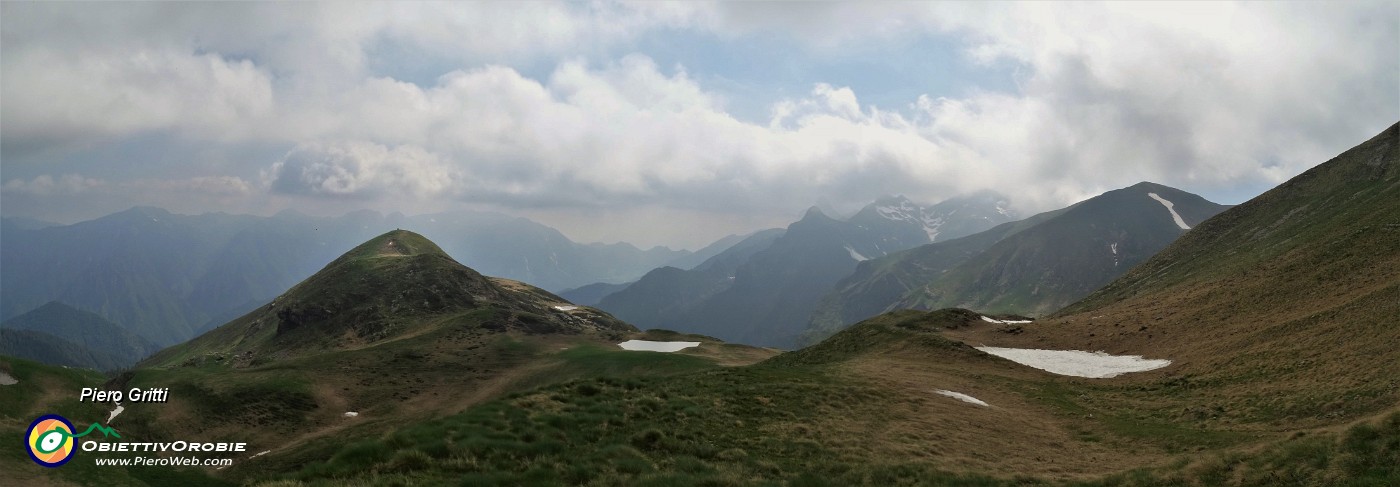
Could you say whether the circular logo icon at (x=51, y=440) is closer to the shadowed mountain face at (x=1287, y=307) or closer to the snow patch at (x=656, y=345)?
the shadowed mountain face at (x=1287, y=307)

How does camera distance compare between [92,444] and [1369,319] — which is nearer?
[1369,319]

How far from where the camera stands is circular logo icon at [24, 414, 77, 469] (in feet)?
93.1

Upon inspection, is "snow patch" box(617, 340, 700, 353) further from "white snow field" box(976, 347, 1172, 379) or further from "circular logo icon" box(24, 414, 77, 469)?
"circular logo icon" box(24, 414, 77, 469)

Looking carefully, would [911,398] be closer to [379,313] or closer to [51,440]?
[51,440]

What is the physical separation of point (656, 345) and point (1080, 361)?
209 feet

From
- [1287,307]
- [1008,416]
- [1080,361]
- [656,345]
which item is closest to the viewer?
[1008,416]

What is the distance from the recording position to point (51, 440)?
29922 millimetres

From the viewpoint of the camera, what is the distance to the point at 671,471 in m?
16.8

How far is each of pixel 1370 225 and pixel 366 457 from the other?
89.3 metres

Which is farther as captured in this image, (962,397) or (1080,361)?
(1080,361)

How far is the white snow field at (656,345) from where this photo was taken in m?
97.3

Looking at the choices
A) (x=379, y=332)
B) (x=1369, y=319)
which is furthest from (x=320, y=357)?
(x=1369, y=319)

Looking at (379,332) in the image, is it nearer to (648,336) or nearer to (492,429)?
(648,336)

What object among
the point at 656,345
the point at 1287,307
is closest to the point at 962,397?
the point at 1287,307
